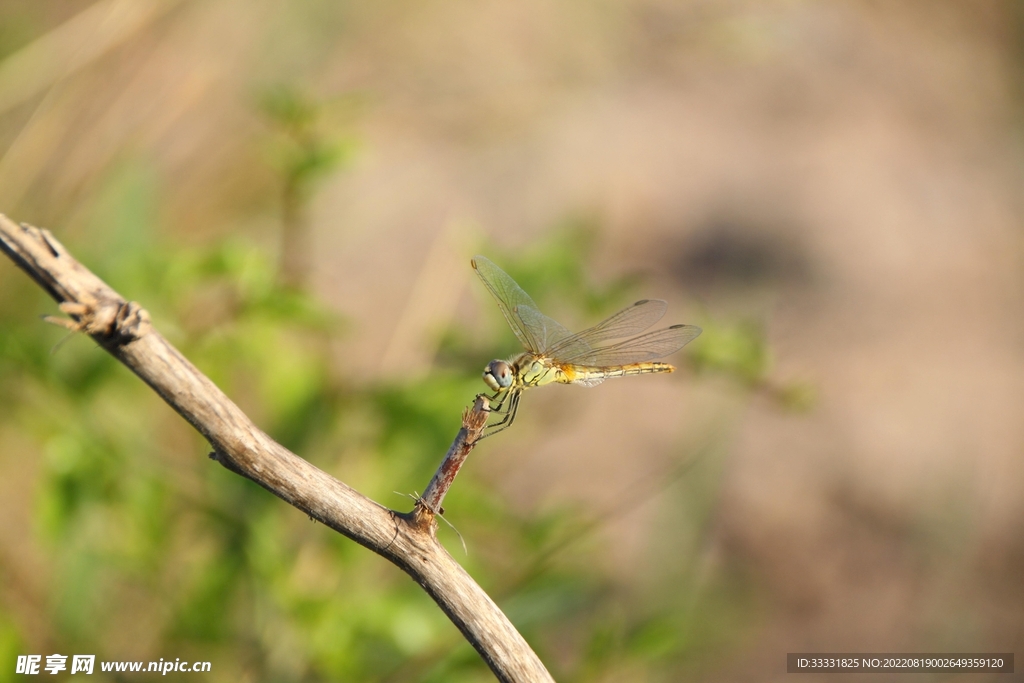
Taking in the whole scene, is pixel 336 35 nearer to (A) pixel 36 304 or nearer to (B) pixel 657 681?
(A) pixel 36 304

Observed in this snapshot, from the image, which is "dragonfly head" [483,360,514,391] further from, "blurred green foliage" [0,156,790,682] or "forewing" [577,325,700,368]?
"forewing" [577,325,700,368]

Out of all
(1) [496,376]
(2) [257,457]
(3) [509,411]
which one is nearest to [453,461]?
(2) [257,457]

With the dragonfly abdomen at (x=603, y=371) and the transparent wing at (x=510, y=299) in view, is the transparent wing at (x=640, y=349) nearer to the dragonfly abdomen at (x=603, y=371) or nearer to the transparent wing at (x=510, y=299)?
the dragonfly abdomen at (x=603, y=371)

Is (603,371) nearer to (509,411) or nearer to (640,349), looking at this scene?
(640,349)

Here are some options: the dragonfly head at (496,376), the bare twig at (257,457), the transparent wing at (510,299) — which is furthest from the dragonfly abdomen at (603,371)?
the bare twig at (257,457)

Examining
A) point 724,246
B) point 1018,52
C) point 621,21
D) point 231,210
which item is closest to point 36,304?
point 231,210

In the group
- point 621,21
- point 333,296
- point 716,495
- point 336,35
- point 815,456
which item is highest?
point 621,21

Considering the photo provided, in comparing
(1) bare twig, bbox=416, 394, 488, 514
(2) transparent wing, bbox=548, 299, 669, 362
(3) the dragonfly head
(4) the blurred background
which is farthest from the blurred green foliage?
(1) bare twig, bbox=416, 394, 488, 514
